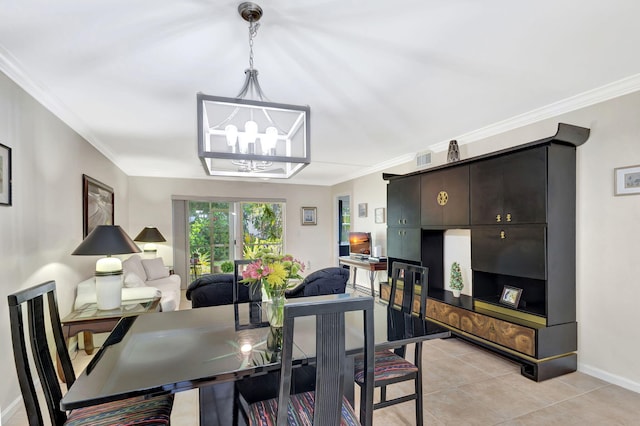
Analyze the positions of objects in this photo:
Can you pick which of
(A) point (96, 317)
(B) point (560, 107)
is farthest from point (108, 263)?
(B) point (560, 107)

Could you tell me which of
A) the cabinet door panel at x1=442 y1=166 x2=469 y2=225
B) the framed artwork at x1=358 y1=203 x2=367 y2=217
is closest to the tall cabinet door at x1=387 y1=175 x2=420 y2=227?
the cabinet door panel at x1=442 y1=166 x2=469 y2=225

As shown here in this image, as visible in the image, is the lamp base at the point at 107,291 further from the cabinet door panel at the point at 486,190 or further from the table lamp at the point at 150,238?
the cabinet door panel at the point at 486,190

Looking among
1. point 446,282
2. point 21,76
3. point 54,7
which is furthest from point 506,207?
point 21,76

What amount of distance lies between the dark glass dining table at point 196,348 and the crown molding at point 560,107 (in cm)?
251

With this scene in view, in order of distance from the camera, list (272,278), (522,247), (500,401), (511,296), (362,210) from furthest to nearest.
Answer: (362,210), (511,296), (522,247), (500,401), (272,278)

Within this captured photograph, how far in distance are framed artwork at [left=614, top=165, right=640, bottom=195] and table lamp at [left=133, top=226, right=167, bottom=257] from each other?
6521mm

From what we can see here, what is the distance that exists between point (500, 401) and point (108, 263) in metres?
3.49

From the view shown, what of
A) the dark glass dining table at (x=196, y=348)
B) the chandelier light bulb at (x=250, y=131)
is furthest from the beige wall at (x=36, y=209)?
the chandelier light bulb at (x=250, y=131)

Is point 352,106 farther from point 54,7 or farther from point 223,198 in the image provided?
point 223,198

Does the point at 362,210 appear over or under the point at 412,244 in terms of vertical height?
over

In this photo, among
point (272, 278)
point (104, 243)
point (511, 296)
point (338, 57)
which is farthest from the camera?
point (511, 296)

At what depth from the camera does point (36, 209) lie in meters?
2.65

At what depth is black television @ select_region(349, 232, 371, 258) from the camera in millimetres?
6012

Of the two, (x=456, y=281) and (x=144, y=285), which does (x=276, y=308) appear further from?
(x=144, y=285)
